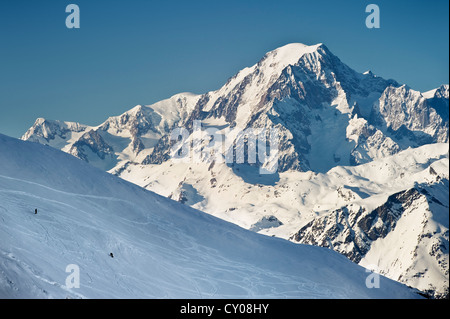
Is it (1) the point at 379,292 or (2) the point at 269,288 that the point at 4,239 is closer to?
(2) the point at 269,288

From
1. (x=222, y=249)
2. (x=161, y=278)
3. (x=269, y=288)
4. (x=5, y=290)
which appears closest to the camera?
(x=5, y=290)

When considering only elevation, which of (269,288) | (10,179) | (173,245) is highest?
(10,179)

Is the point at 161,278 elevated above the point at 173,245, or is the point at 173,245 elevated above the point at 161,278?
the point at 173,245

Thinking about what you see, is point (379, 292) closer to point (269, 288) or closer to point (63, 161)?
point (269, 288)

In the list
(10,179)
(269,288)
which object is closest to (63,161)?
(10,179)
